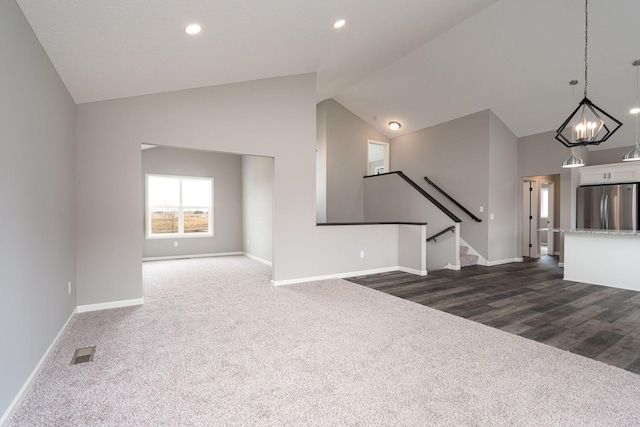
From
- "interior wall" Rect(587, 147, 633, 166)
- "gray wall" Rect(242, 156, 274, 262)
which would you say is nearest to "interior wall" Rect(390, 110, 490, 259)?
"interior wall" Rect(587, 147, 633, 166)

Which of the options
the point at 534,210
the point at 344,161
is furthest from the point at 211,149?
the point at 534,210

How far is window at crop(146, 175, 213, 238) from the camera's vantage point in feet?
24.9

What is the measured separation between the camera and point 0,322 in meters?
1.72

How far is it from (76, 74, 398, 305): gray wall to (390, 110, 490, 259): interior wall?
7.58 ft

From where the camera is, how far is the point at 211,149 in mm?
4402

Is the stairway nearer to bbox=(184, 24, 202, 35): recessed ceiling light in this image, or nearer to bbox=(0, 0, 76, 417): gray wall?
bbox=(184, 24, 202, 35): recessed ceiling light

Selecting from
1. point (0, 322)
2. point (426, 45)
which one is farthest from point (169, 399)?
point (426, 45)

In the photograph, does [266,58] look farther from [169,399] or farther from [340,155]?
[340,155]

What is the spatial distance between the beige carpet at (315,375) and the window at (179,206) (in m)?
4.35

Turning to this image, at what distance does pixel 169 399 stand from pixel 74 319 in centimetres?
221

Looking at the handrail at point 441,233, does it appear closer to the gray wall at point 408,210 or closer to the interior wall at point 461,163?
the gray wall at point 408,210

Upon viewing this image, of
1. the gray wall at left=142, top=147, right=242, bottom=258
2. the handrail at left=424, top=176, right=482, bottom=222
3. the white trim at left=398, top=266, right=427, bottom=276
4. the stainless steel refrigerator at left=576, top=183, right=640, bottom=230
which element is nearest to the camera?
the white trim at left=398, top=266, right=427, bottom=276

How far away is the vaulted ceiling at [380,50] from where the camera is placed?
2531 millimetres

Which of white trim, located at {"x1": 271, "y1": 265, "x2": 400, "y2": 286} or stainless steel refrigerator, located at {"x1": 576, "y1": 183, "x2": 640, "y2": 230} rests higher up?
stainless steel refrigerator, located at {"x1": 576, "y1": 183, "x2": 640, "y2": 230}
